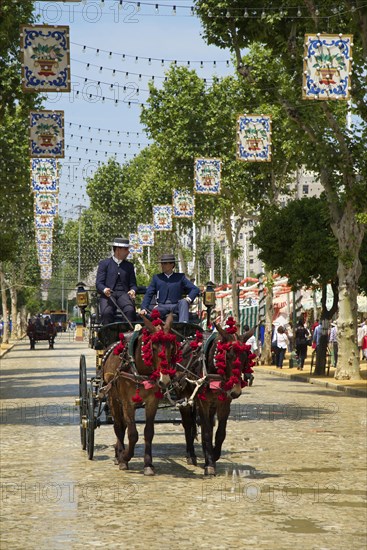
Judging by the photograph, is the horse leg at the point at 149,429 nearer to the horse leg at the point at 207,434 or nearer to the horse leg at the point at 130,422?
the horse leg at the point at 130,422

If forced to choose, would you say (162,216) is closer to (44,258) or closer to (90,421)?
(44,258)

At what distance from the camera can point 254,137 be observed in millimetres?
35312

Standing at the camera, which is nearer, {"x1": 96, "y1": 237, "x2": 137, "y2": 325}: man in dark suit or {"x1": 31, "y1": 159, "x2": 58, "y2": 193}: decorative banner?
{"x1": 96, "y1": 237, "x2": 137, "y2": 325}: man in dark suit

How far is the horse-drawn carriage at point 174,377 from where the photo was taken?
1345 cm

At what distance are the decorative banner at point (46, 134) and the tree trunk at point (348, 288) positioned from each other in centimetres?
857

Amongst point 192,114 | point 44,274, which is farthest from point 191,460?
point 44,274

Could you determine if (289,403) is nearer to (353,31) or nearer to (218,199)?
(353,31)

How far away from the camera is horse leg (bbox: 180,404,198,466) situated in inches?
577

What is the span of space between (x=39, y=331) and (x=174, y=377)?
63764 millimetres

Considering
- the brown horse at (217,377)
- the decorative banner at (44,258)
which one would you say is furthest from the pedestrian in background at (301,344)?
the decorative banner at (44,258)

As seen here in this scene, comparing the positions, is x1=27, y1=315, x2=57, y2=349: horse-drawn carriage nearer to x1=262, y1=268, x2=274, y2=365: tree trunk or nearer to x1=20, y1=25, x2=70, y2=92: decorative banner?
x1=262, y1=268, x2=274, y2=365: tree trunk

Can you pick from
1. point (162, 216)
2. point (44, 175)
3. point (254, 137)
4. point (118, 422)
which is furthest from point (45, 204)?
point (118, 422)

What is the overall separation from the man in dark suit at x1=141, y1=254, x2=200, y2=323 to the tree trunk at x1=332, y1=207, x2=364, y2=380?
1894cm

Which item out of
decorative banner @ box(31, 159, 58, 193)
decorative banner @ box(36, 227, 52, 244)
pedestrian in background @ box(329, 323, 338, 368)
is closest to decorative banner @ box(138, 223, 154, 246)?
decorative banner @ box(36, 227, 52, 244)
